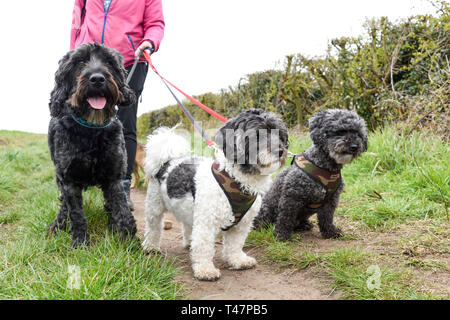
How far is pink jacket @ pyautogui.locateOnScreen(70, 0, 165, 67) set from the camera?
4027 millimetres

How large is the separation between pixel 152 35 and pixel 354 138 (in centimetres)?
261

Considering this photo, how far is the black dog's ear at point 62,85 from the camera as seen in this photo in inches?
121

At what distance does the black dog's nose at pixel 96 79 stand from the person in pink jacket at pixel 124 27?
45.0 inches

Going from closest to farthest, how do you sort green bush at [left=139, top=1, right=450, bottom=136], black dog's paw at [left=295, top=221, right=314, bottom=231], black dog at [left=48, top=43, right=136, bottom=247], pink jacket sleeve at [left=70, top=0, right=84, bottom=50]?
1. black dog at [left=48, top=43, right=136, bottom=247]
2. pink jacket sleeve at [left=70, top=0, right=84, bottom=50]
3. black dog's paw at [left=295, top=221, right=314, bottom=231]
4. green bush at [left=139, top=1, right=450, bottom=136]

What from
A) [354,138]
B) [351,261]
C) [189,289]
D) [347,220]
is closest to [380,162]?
[347,220]

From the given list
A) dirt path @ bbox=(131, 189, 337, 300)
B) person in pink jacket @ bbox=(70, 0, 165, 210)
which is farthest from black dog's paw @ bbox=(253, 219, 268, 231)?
person in pink jacket @ bbox=(70, 0, 165, 210)

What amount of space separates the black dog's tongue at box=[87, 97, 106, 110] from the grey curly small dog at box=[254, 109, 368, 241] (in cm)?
210

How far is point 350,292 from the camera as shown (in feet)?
8.67

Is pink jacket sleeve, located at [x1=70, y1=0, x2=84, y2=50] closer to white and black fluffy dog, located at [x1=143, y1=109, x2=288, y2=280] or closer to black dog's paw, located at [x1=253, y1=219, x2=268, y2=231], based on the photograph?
white and black fluffy dog, located at [x1=143, y1=109, x2=288, y2=280]

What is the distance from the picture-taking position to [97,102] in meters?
3.03

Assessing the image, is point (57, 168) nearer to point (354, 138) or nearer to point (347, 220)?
point (354, 138)

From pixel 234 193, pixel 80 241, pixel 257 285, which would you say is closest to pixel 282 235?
pixel 257 285

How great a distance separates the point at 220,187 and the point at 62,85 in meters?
1.66

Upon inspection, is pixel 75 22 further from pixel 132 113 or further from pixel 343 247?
pixel 343 247
